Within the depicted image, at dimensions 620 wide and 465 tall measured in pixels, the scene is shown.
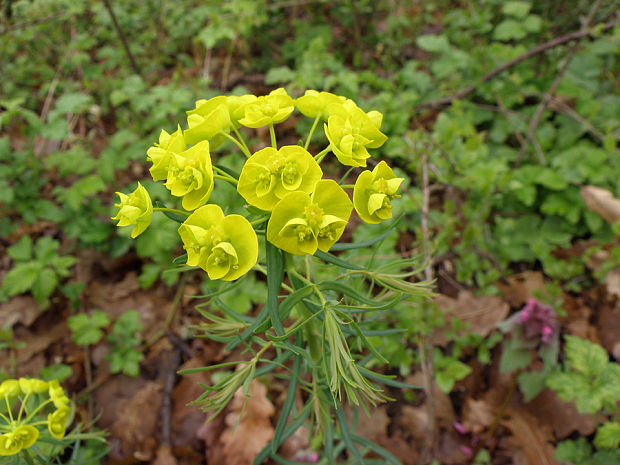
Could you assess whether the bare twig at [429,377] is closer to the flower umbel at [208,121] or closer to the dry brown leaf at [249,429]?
the dry brown leaf at [249,429]

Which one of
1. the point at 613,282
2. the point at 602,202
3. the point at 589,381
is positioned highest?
the point at 602,202

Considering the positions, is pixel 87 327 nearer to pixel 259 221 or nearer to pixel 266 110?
pixel 259 221

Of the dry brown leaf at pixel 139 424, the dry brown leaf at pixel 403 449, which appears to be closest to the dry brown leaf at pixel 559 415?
the dry brown leaf at pixel 403 449

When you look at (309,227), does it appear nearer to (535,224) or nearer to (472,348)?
(472,348)

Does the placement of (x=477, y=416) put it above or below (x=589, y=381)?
below

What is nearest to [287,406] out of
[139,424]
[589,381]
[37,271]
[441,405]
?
[441,405]

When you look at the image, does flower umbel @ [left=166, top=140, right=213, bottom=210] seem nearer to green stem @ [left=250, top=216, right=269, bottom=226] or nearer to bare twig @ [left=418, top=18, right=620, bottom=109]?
green stem @ [left=250, top=216, right=269, bottom=226]

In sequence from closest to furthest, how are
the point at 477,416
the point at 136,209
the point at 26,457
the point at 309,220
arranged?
the point at 309,220 < the point at 136,209 < the point at 26,457 < the point at 477,416
